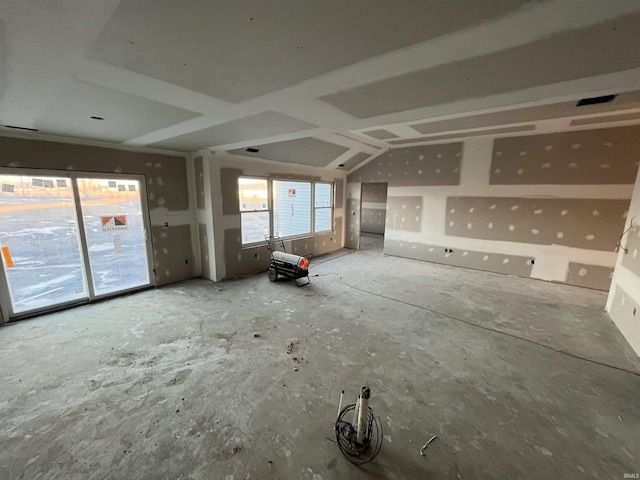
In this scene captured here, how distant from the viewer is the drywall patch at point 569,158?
4.18 metres

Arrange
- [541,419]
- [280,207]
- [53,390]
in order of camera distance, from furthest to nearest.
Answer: [280,207] < [53,390] < [541,419]

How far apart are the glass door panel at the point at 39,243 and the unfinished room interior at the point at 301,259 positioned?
1.0 inches

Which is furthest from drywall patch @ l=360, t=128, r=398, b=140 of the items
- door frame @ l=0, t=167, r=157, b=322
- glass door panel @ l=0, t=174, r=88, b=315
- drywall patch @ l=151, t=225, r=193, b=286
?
glass door panel @ l=0, t=174, r=88, b=315

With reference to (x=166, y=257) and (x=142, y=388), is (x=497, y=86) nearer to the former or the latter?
(x=142, y=388)

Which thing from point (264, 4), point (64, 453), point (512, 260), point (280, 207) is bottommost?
point (64, 453)

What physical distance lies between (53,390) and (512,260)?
7.17 meters

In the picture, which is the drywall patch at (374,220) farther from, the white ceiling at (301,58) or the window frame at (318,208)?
the white ceiling at (301,58)

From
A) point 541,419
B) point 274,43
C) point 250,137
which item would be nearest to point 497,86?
point 274,43

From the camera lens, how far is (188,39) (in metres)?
1.28

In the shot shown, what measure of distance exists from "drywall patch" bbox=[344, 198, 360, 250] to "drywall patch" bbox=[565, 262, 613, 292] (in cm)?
472

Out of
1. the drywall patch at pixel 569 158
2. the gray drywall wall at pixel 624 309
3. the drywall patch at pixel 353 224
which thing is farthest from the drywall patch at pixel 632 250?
the drywall patch at pixel 353 224

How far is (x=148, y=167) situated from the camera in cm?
425

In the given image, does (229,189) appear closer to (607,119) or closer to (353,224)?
(353,224)

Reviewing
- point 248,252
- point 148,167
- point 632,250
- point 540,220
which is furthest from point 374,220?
point 148,167
